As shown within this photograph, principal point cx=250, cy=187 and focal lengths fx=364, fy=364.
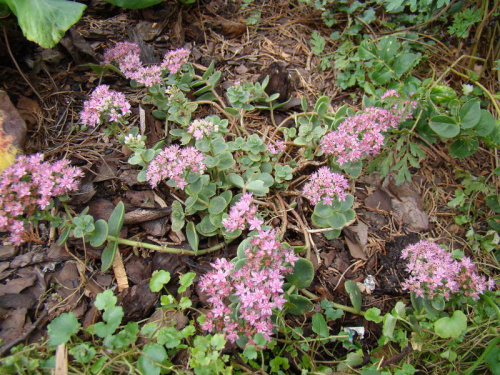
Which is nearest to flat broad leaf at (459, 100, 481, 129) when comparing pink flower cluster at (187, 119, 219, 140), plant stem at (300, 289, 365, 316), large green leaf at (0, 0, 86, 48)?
plant stem at (300, 289, 365, 316)

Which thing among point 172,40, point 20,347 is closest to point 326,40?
point 172,40

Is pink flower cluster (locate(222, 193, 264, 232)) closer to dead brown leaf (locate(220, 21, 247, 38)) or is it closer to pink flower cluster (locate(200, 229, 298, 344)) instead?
pink flower cluster (locate(200, 229, 298, 344))

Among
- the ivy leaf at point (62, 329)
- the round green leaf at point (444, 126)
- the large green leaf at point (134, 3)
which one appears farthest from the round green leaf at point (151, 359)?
the large green leaf at point (134, 3)

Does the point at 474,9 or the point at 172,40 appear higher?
the point at 474,9

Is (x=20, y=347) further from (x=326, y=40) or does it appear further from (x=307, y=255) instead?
(x=326, y=40)

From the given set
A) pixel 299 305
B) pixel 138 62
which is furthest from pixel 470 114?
pixel 138 62

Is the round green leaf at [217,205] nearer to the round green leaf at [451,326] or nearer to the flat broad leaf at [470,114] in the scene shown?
the round green leaf at [451,326]

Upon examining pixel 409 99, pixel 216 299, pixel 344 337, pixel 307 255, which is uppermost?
pixel 409 99
